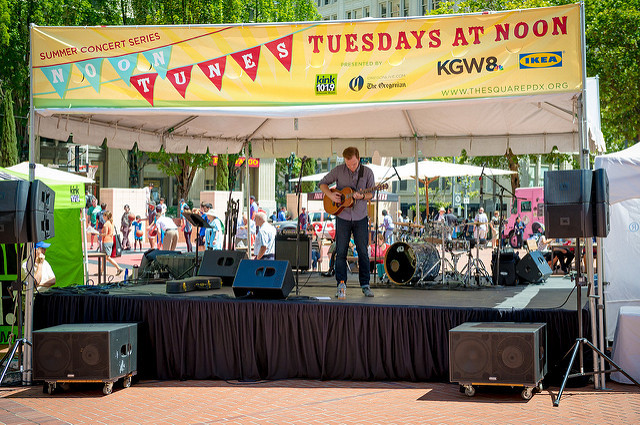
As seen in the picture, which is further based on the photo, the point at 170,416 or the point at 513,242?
the point at 513,242

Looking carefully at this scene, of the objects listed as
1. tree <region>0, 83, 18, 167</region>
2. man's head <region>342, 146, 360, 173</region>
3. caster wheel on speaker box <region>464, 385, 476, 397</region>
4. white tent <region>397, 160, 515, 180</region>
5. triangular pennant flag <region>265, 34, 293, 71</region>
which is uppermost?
tree <region>0, 83, 18, 167</region>

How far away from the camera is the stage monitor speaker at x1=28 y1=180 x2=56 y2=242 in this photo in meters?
6.67

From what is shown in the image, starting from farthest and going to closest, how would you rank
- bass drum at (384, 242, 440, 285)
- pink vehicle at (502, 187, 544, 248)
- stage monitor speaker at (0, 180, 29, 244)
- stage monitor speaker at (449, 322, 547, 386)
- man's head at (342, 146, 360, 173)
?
pink vehicle at (502, 187, 544, 248)
bass drum at (384, 242, 440, 285)
man's head at (342, 146, 360, 173)
stage monitor speaker at (0, 180, 29, 244)
stage monitor speaker at (449, 322, 547, 386)

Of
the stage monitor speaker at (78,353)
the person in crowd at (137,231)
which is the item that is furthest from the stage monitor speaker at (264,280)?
the person in crowd at (137,231)

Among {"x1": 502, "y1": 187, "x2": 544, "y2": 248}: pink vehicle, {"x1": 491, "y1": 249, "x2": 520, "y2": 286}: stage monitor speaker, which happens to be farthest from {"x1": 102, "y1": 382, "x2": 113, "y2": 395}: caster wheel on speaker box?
{"x1": 502, "y1": 187, "x2": 544, "y2": 248}: pink vehicle

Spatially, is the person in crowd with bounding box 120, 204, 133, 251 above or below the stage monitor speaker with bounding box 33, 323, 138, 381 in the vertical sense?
above

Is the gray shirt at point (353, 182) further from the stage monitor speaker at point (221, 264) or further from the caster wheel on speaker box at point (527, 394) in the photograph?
the caster wheel on speaker box at point (527, 394)

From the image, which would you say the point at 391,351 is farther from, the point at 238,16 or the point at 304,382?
the point at 238,16

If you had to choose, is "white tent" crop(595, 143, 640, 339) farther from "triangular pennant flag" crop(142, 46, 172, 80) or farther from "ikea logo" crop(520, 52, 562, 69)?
"triangular pennant flag" crop(142, 46, 172, 80)

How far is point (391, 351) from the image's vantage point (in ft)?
23.1

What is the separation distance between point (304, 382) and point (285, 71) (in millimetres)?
3158

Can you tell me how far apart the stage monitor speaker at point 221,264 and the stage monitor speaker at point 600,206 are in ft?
15.4

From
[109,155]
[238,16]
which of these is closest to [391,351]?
[238,16]

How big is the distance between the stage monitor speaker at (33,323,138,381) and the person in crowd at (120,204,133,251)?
65.6ft
